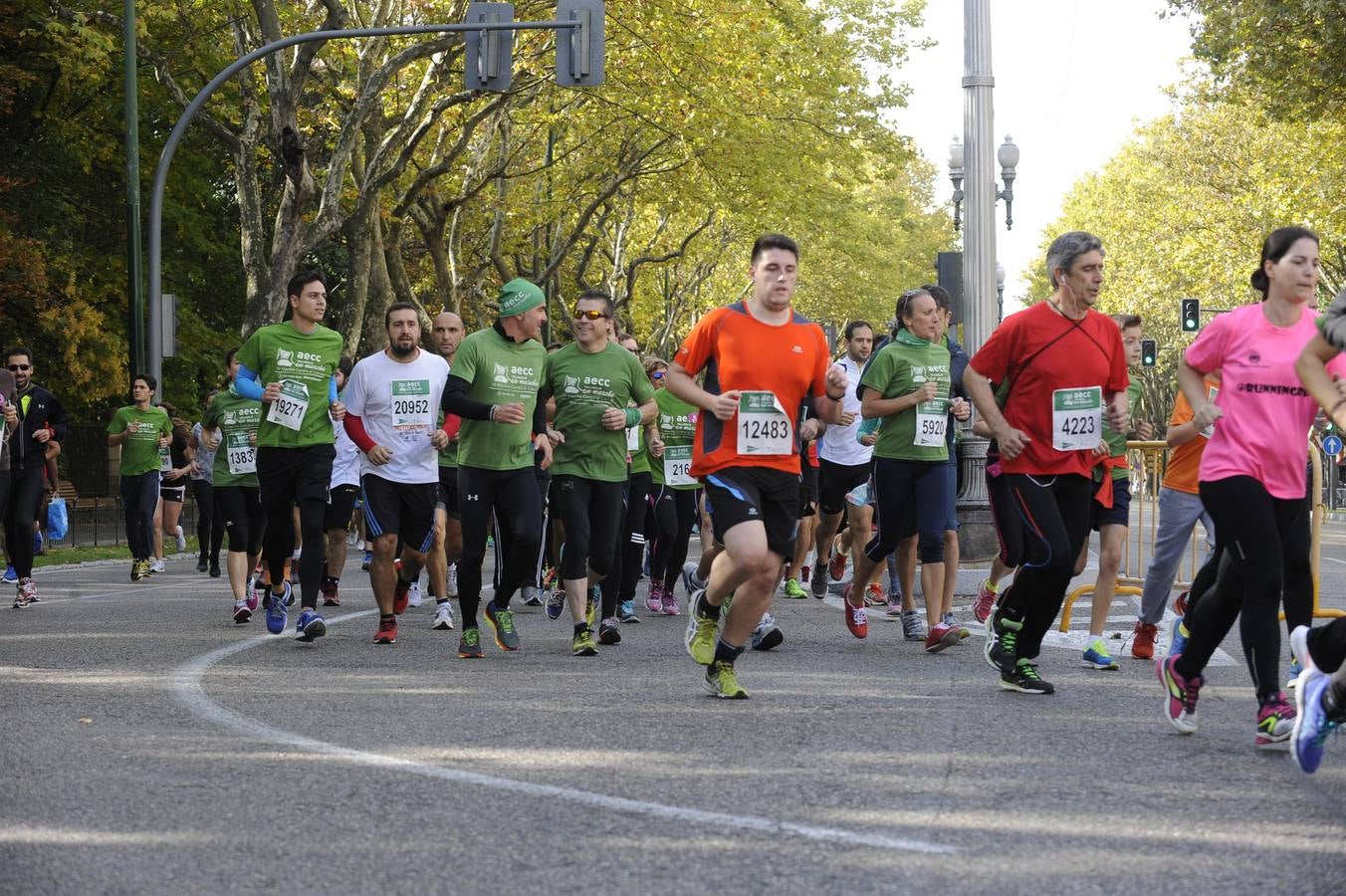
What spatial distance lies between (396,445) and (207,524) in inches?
373

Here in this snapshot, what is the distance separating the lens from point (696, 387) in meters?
8.39

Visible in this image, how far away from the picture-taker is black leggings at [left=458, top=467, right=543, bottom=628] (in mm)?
10188

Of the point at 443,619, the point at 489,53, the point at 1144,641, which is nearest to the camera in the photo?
the point at 1144,641

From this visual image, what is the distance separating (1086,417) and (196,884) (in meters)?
4.65

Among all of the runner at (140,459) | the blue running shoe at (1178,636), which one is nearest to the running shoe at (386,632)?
A: the blue running shoe at (1178,636)

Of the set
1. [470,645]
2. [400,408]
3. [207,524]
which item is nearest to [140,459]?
[207,524]

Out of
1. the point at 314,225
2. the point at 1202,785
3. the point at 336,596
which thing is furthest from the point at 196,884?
the point at 314,225

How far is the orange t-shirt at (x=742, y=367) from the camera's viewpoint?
8.39 meters

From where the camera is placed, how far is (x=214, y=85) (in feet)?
72.2

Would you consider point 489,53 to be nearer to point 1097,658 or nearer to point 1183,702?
point 1097,658

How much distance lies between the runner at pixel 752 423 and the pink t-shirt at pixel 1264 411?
70.1 inches

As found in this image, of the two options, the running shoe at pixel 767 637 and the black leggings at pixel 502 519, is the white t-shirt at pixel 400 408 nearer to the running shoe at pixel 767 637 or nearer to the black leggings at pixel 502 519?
the black leggings at pixel 502 519

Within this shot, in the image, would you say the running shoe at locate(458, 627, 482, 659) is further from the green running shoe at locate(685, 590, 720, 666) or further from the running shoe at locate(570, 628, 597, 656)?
the green running shoe at locate(685, 590, 720, 666)

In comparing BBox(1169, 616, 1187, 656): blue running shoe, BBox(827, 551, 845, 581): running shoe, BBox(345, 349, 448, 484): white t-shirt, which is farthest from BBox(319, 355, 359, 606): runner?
BBox(1169, 616, 1187, 656): blue running shoe
